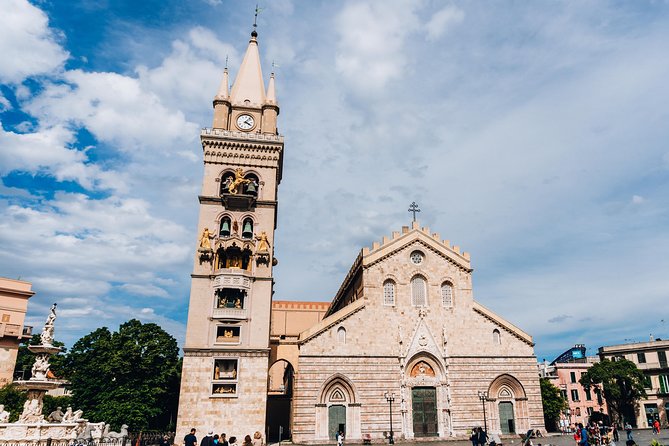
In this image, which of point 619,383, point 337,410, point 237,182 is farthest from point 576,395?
point 237,182

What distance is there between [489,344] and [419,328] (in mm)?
6575

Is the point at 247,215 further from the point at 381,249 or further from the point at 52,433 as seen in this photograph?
the point at 52,433

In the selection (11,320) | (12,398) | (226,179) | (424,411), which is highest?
(226,179)

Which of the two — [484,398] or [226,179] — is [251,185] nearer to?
[226,179]

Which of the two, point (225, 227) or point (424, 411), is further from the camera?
point (225, 227)

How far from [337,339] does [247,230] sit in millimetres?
12138

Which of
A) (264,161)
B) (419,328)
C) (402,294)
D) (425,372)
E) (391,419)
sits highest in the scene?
(264,161)

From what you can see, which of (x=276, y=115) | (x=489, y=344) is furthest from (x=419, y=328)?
(x=276, y=115)

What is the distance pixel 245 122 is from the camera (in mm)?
45188

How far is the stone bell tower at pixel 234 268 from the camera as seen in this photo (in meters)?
36.4

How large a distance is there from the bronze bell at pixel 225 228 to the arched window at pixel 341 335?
12586mm

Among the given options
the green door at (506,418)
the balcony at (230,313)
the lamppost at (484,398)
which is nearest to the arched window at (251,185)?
the balcony at (230,313)

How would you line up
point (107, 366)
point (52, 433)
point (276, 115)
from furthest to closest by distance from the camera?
point (276, 115) < point (107, 366) < point (52, 433)

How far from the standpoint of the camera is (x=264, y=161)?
43.7m
